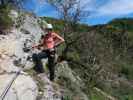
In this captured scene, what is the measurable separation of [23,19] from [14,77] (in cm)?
488

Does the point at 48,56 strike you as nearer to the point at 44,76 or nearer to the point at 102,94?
the point at 44,76

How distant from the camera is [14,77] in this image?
14.9m

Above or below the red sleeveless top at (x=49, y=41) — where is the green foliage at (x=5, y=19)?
above

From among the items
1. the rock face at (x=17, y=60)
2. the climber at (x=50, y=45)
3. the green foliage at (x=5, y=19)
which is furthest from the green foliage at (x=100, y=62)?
the green foliage at (x=5, y=19)

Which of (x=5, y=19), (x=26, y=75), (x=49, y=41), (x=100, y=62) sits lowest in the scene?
(x=100, y=62)

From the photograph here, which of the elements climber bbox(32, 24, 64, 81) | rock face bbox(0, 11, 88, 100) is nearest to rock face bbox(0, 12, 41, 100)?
rock face bbox(0, 11, 88, 100)

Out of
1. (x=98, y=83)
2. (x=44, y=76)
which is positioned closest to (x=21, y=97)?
(x=44, y=76)

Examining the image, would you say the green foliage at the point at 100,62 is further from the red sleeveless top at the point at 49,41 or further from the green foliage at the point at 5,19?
the red sleeveless top at the point at 49,41

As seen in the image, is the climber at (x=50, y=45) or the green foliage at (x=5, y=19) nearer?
the climber at (x=50, y=45)

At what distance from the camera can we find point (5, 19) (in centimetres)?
1842

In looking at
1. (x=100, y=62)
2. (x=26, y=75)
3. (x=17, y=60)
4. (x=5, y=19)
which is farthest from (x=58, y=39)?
(x=100, y=62)

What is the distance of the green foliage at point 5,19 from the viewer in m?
18.1

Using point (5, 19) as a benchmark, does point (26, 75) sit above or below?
below

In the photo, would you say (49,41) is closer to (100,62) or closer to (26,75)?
(26,75)
